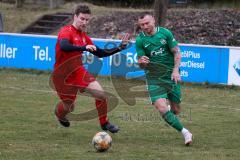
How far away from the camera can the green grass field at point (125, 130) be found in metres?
9.62

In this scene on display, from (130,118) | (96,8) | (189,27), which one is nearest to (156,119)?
(130,118)

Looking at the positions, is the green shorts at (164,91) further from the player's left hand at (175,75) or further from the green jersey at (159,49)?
the player's left hand at (175,75)

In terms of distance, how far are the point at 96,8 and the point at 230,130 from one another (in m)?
23.6

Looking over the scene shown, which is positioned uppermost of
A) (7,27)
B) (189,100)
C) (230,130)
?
(230,130)

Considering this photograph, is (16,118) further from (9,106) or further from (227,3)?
(227,3)

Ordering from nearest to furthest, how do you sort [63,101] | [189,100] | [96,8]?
[63,101], [189,100], [96,8]

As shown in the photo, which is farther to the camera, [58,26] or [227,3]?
[227,3]

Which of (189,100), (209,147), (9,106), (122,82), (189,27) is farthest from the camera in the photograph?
(189,27)

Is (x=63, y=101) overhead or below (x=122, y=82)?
overhead

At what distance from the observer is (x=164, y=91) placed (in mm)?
10766

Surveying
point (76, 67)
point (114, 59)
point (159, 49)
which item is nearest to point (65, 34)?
point (76, 67)

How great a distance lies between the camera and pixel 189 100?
55.5 ft

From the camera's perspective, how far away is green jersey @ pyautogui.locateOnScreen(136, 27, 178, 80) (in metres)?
10.7

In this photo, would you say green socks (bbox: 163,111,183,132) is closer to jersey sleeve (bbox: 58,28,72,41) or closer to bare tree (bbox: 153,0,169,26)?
jersey sleeve (bbox: 58,28,72,41)
